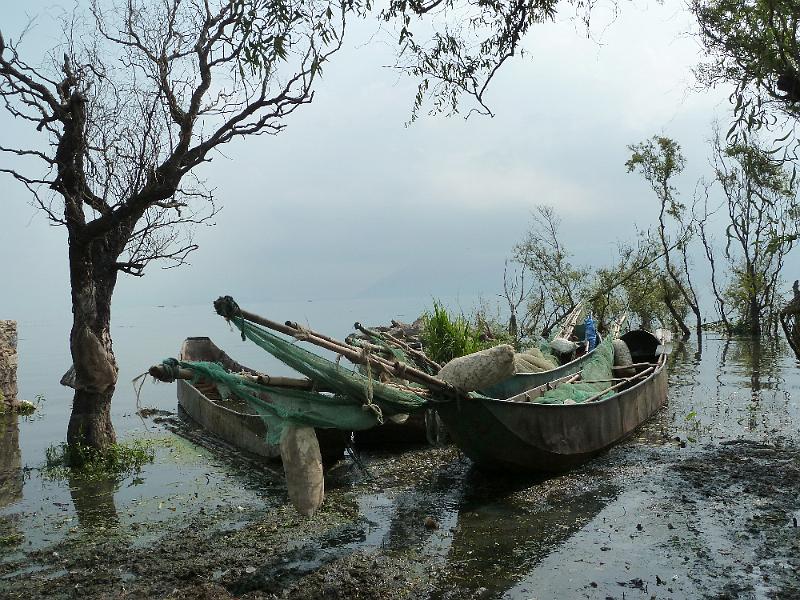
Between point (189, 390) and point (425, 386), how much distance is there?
858 cm

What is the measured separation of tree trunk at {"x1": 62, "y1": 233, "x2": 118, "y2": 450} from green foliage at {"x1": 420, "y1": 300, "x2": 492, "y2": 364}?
22.2 ft

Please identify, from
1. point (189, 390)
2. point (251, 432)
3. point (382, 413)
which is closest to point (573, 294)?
point (189, 390)

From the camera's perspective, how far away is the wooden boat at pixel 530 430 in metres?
8.43

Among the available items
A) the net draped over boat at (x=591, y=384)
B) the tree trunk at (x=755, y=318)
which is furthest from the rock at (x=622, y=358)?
the tree trunk at (x=755, y=318)

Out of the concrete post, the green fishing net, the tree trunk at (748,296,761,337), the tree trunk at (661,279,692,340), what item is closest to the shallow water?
the green fishing net

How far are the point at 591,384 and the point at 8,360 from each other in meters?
12.7

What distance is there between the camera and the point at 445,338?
1492 centimetres

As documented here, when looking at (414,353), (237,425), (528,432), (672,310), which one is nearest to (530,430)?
(528,432)

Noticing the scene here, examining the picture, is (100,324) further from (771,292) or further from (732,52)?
(771,292)

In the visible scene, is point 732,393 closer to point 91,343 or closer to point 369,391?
point 369,391

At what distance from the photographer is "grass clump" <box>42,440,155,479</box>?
10281 millimetres

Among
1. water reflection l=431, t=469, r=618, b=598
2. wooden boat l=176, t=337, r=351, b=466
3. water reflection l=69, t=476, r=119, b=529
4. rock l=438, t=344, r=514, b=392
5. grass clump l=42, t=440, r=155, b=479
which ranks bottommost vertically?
water reflection l=431, t=469, r=618, b=598

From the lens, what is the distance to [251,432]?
441 inches

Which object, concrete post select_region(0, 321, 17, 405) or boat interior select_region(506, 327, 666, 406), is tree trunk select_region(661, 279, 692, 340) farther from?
concrete post select_region(0, 321, 17, 405)
